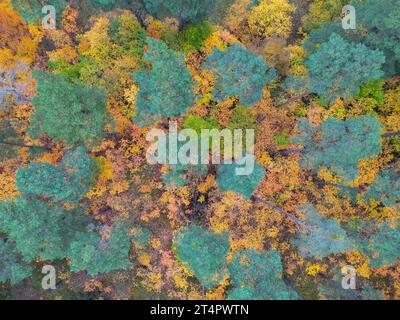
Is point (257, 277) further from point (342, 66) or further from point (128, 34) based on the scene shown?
point (128, 34)

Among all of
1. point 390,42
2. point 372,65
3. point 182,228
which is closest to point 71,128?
point 182,228

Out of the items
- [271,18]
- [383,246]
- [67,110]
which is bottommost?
[383,246]

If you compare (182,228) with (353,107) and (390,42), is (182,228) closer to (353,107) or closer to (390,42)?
(353,107)

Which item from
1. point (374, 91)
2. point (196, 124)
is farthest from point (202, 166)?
point (374, 91)

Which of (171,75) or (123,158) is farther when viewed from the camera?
(123,158)

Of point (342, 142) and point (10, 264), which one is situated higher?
point (342, 142)

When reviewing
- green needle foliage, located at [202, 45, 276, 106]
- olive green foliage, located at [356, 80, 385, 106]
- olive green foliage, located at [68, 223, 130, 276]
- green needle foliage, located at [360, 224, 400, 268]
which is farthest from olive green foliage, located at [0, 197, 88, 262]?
olive green foliage, located at [356, 80, 385, 106]
